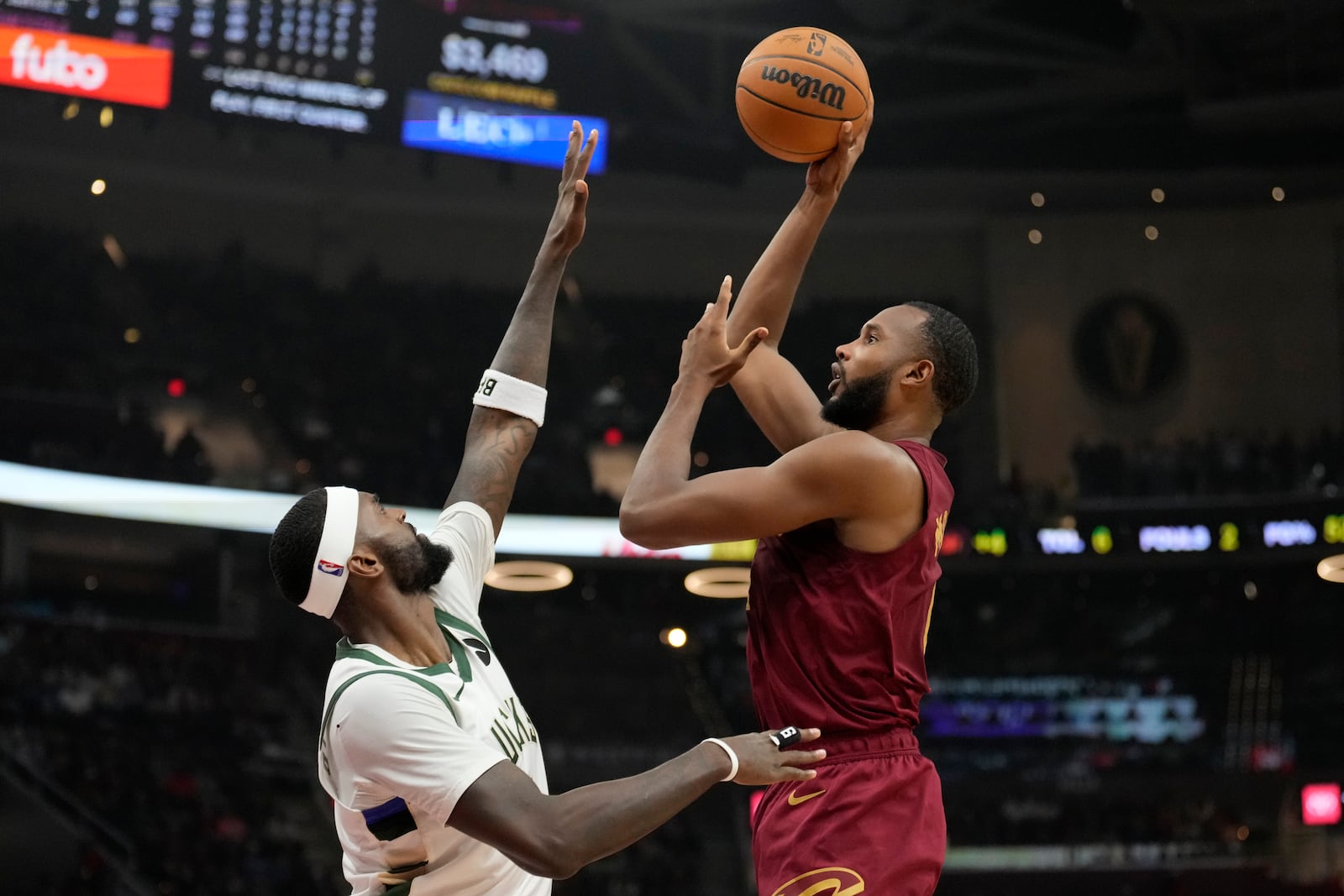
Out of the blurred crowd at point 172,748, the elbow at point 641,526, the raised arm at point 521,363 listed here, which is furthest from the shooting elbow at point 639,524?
the blurred crowd at point 172,748

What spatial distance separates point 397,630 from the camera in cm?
362

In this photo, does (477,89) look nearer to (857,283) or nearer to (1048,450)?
(857,283)

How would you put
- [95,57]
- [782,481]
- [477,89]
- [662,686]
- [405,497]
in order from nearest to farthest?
[782,481]
[95,57]
[477,89]
[405,497]
[662,686]

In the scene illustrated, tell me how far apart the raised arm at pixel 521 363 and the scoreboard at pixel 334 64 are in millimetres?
11065

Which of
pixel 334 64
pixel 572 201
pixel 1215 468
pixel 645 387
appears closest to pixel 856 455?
pixel 572 201

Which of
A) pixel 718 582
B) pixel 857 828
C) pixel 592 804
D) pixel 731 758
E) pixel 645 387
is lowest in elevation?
pixel 718 582

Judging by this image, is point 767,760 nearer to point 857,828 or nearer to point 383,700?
point 857,828

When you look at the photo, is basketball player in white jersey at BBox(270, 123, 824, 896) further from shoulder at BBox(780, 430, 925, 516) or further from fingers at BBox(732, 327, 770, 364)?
fingers at BBox(732, 327, 770, 364)

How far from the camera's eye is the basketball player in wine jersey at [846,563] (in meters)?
3.33

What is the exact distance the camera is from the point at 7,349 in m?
17.2

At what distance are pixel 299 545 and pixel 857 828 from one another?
1.50m

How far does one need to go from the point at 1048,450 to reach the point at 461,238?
9762 mm

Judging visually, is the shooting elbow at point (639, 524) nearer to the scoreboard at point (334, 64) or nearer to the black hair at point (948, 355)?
the black hair at point (948, 355)

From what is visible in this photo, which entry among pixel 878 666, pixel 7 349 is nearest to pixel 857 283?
pixel 7 349
